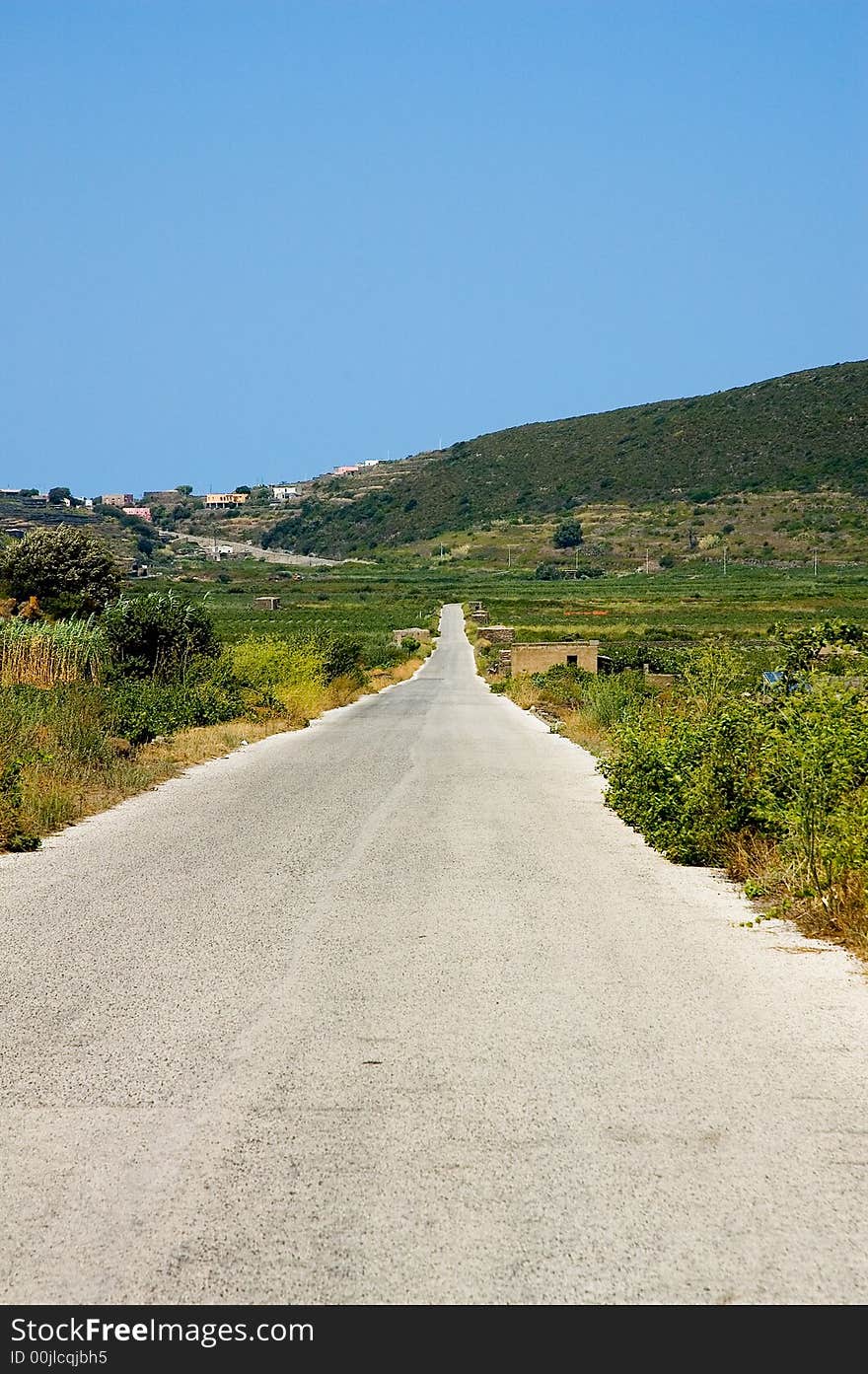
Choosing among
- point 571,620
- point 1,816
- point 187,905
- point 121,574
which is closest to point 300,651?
point 121,574

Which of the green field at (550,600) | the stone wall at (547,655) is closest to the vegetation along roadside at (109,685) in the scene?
the stone wall at (547,655)

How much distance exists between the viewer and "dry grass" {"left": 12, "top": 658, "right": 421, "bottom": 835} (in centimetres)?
1430

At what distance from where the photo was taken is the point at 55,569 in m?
41.5

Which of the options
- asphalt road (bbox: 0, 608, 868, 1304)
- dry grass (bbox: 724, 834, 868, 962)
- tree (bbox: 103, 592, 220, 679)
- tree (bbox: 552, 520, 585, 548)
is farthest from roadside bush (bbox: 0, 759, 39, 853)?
tree (bbox: 552, 520, 585, 548)

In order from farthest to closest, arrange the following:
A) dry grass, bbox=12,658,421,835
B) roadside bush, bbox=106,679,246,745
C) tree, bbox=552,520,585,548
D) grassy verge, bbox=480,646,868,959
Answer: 1. tree, bbox=552,520,585,548
2. roadside bush, bbox=106,679,246,745
3. dry grass, bbox=12,658,421,835
4. grassy verge, bbox=480,646,868,959

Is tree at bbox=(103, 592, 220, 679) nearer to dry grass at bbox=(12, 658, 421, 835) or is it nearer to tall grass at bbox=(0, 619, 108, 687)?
tall grass at bbox=(0, 619, 108, 687)

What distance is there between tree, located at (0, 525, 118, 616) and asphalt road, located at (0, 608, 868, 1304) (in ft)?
99.8

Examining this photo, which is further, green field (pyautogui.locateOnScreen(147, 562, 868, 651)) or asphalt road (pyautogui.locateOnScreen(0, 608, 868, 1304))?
green field (pyautogui.locateOnScreen(147, 562, 868, 651))

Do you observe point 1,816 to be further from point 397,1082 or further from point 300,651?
point 300,651

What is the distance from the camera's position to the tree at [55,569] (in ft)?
135

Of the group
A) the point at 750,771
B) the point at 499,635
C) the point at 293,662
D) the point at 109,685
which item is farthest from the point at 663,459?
the point at 750,771

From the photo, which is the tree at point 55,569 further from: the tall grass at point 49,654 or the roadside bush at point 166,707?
the tall grass at point 49,654

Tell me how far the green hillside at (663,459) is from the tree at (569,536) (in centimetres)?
857

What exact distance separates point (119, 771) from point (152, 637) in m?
11.8
